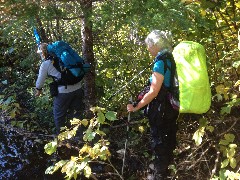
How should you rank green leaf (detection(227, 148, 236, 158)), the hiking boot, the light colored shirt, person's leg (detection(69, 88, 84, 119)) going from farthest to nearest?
person's leg (detection(69, 88, 84, 119)), the light colored shirt, the hiking boot, green leaf (detection(227, 148, 236, 158))

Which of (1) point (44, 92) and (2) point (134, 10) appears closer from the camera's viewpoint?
(2) point (134, 10)

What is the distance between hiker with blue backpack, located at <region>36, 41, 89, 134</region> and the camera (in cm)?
473

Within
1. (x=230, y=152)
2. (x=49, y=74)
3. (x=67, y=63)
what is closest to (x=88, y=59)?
(x=67, y=63)

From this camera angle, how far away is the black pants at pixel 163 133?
379 cm

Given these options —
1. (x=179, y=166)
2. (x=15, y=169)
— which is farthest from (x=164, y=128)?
(x=15, y=169)

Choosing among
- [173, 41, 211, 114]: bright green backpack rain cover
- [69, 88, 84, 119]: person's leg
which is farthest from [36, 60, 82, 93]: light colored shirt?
[173, 41, 211, 114]: bright green backpack rain cover

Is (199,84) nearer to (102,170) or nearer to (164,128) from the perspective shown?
(164,128)

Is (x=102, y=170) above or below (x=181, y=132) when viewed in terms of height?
below

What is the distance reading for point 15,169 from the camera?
5562 mm

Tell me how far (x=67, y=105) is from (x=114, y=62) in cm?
101

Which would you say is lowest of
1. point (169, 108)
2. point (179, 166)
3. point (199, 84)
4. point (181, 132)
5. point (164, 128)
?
point (179, 166)

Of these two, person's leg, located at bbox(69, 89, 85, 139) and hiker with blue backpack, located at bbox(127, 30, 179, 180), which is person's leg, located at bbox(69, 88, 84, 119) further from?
hiker with blue backpack, located at bbox(127, 30, 179, 180)

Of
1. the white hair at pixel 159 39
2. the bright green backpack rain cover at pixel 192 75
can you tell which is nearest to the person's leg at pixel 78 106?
the white hair at pixel 159 39

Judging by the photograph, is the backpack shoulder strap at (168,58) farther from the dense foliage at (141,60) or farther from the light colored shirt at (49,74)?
the light colored shirt at (49,74)
